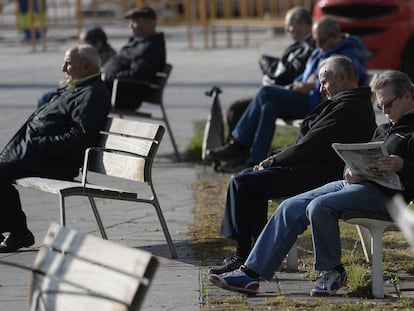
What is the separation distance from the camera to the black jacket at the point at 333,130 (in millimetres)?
6711

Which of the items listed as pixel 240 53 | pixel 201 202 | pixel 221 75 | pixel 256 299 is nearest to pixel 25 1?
pixel 240 53

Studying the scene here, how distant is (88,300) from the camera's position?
4.41 metres

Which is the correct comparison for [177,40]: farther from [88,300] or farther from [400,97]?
[88,300]

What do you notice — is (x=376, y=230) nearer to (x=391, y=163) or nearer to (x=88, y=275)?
(x=391, y=163)

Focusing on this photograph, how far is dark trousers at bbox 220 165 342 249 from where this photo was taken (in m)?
6.72

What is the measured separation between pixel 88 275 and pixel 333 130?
2632 mm

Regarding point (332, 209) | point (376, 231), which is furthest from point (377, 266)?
point (332, 209)

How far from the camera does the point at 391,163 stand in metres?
5.94

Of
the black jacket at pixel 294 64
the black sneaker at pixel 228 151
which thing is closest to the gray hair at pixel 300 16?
the black jacket at pixel 294 64

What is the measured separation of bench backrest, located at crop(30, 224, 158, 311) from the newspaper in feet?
5.69

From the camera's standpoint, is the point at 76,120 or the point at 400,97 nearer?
the point at 400,97

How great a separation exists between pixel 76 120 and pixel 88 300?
3403mm

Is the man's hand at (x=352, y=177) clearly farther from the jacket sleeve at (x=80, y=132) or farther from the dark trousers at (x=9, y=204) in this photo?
the dark trousers at (x=9, y=204)

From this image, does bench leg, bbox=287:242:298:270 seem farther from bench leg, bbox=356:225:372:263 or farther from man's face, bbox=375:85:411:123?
man's face, bbox=375:85:411:123
